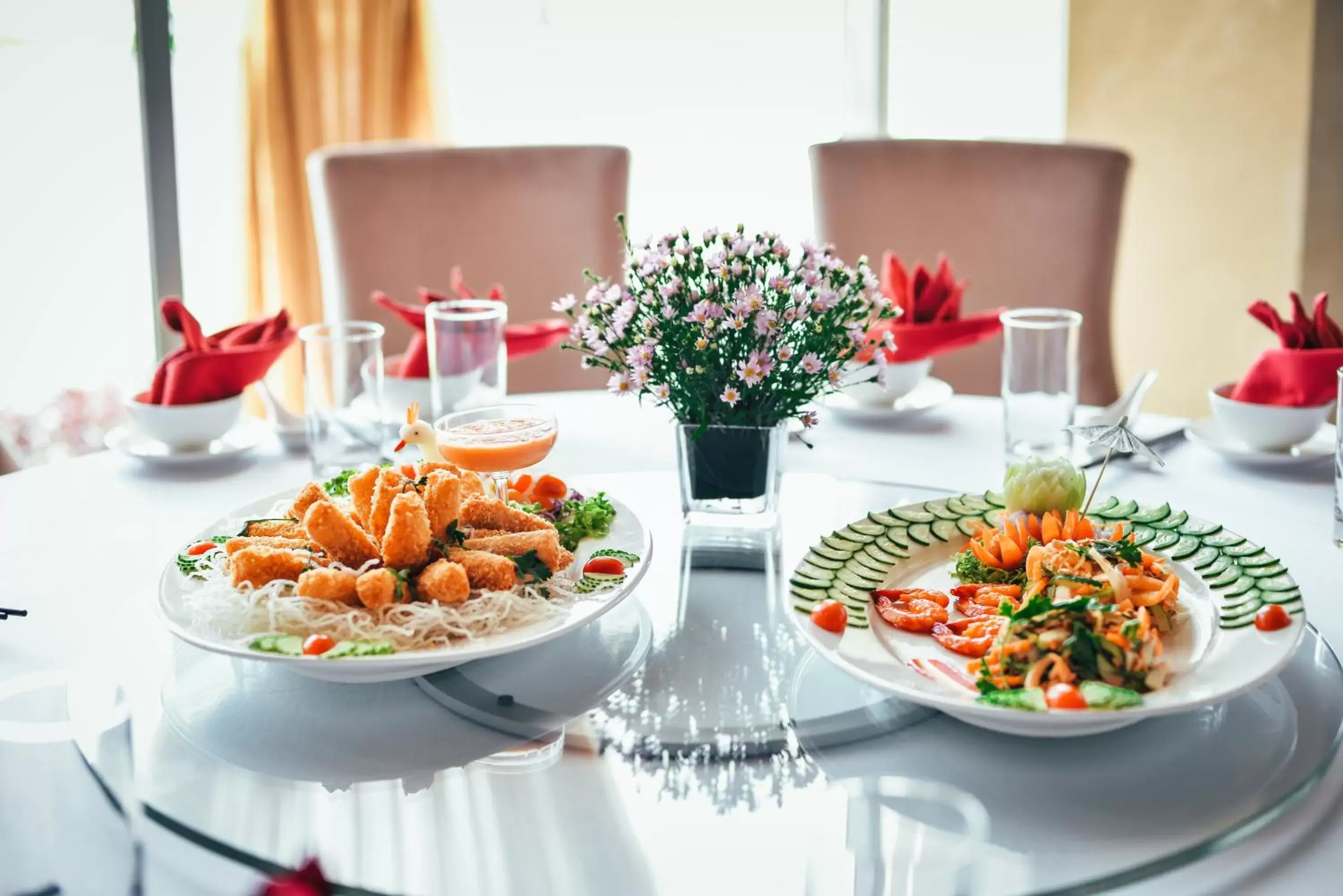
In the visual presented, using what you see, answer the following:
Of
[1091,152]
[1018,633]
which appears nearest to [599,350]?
[1018,633]

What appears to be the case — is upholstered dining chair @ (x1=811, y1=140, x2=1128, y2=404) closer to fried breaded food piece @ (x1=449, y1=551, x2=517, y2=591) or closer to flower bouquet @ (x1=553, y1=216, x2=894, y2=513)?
flower bouquet @ (x1=553, y1=216, x2=894, y2=513)

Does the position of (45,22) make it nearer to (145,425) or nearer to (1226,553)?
(145,425)

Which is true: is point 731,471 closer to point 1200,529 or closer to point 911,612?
point 911,612

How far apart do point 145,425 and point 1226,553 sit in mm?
1364

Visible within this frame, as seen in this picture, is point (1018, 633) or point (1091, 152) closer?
point (1018, 633)

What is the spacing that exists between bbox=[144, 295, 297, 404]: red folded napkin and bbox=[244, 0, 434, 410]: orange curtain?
1.90m


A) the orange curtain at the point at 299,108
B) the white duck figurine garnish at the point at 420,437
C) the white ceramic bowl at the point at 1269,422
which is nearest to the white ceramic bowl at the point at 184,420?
the white duck figurine garnish at the point at 420,437

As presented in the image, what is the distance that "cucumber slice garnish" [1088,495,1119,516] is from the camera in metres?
1.35

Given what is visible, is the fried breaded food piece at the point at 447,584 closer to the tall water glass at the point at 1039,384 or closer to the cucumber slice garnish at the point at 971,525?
the cucumber slice garnish at the point at 971,525

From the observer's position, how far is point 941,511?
1367 mm

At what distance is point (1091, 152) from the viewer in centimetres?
261

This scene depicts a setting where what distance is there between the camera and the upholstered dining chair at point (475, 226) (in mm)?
2656

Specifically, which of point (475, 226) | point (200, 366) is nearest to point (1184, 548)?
point (200, 366)

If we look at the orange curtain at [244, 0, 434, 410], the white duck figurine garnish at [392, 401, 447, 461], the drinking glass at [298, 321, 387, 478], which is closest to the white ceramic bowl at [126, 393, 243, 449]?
the drinking glass at [298, 321, 387, 478]
